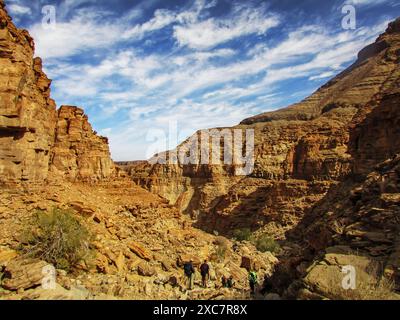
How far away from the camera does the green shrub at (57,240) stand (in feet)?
39.2

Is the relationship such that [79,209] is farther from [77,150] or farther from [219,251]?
[219,251]

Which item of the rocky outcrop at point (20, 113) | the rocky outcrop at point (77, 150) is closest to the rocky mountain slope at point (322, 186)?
the rocky outcrop at point (20, 113)

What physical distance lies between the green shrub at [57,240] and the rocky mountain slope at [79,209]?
29cm

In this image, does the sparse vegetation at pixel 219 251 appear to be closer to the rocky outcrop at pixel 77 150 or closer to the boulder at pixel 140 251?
the boulder at pixel 140 251

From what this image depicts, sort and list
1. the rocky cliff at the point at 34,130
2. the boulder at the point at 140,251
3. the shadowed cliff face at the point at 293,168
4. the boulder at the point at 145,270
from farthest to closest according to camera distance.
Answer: the shadowed cliff face at the point at 293,168, the boulder at the point at 140,251, the boulder at the point at 145,270, the rocky cliff at the point at 34,130

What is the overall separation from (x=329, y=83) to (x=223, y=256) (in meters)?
103

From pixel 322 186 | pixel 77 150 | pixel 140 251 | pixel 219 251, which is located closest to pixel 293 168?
pixel 322 186

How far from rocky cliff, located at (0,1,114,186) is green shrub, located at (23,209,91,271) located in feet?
7.66

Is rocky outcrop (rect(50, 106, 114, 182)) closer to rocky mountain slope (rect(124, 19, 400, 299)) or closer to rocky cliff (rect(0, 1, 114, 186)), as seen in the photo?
rocky cliff (rect(0, 1, 114, 186))

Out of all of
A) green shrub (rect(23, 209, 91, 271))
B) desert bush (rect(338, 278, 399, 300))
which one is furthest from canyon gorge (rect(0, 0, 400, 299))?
green shrub (rect(23, 209, 91, 271))

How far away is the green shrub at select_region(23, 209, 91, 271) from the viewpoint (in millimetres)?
11961

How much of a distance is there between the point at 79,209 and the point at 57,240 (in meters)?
3.16

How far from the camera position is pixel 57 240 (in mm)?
12234
